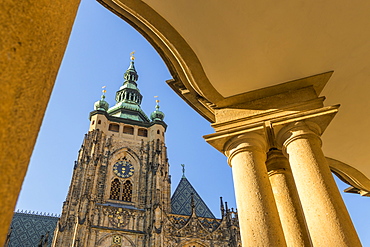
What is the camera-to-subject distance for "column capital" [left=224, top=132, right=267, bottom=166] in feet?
11.7

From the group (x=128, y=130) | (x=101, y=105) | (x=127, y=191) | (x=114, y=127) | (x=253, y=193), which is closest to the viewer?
(x=253, y=193)

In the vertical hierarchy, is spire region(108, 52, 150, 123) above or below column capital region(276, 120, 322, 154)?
above

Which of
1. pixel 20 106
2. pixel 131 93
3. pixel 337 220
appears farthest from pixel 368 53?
pixel 131 93

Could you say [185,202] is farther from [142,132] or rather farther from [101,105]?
[101,105]

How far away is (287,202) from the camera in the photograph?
3.84 metres

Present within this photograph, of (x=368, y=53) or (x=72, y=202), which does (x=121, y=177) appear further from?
(x=368, y=53)

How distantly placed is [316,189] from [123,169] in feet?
88.3

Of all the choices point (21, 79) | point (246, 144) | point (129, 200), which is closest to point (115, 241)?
point (129, 200)

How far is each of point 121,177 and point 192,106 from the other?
2508 cm

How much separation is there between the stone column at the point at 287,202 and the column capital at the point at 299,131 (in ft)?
1.51

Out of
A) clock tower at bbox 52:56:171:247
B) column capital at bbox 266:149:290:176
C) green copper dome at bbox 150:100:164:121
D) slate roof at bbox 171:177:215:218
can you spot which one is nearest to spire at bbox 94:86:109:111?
clock tower at bbox 52:56:171:247

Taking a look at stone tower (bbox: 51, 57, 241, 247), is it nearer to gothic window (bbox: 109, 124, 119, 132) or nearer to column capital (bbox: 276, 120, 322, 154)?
gothic window (bbox: 109, 124, 119, 132)

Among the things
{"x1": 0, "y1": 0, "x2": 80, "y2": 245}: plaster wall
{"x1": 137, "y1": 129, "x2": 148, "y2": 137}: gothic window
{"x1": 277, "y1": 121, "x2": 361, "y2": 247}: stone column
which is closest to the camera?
{"x1": 0, "y1": 0, "x2": 80, "y2": 245}: plaster wall

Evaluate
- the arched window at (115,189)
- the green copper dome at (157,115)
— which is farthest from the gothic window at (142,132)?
the arched window at (115,189)
